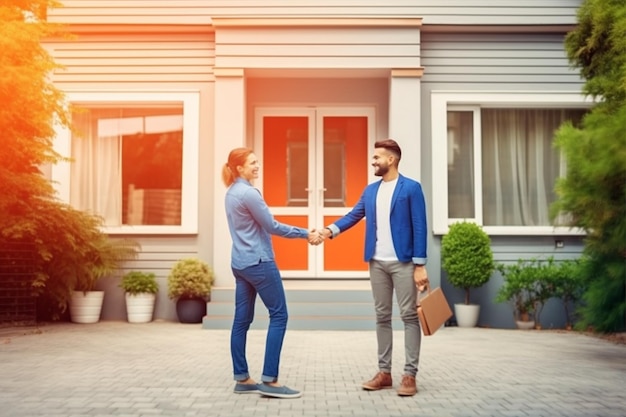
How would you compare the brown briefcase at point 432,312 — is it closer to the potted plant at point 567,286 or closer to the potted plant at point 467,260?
the potted plant at point 467,260

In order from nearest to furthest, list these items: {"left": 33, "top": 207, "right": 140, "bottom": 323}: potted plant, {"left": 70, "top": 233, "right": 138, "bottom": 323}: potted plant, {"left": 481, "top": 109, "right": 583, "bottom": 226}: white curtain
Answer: {"left": 33, "top": 207, "right": 140, "bottom": 323}: potted plant, {"left": 70, "top": 233, "right": 138, "bottom": 323}: potted plant, {"left": 481, "top": 109, "right": 583, "bottom": 226}: white curtain

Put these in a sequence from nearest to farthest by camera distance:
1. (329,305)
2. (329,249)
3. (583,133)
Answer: (583,133) → (329,305) → (329,249)

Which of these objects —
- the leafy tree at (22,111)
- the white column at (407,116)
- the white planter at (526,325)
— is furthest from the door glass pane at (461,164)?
the leafy tree at (22,111)

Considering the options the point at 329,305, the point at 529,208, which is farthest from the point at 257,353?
the point at 529,208

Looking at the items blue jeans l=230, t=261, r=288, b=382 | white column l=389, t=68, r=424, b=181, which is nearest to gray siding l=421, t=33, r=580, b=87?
white column l=389, t=68, r=424, b=181

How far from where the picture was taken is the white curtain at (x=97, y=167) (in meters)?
12.2

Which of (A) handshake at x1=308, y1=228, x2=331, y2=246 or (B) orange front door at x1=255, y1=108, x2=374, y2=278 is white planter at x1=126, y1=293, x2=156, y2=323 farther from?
(A) handshake at x1=308, y1=228, x2=331, y2=246

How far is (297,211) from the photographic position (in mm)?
12609

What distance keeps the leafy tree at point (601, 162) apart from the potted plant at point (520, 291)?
2369 millimetres

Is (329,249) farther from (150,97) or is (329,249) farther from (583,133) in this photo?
(583,133)

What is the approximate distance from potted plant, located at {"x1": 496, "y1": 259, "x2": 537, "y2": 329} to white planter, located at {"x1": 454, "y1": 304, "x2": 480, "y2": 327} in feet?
1.28

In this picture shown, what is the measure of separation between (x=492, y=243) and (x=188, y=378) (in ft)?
21.5

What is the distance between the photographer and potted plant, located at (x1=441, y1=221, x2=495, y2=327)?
1100cm

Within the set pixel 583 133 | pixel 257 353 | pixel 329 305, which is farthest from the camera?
pixel 329 305
